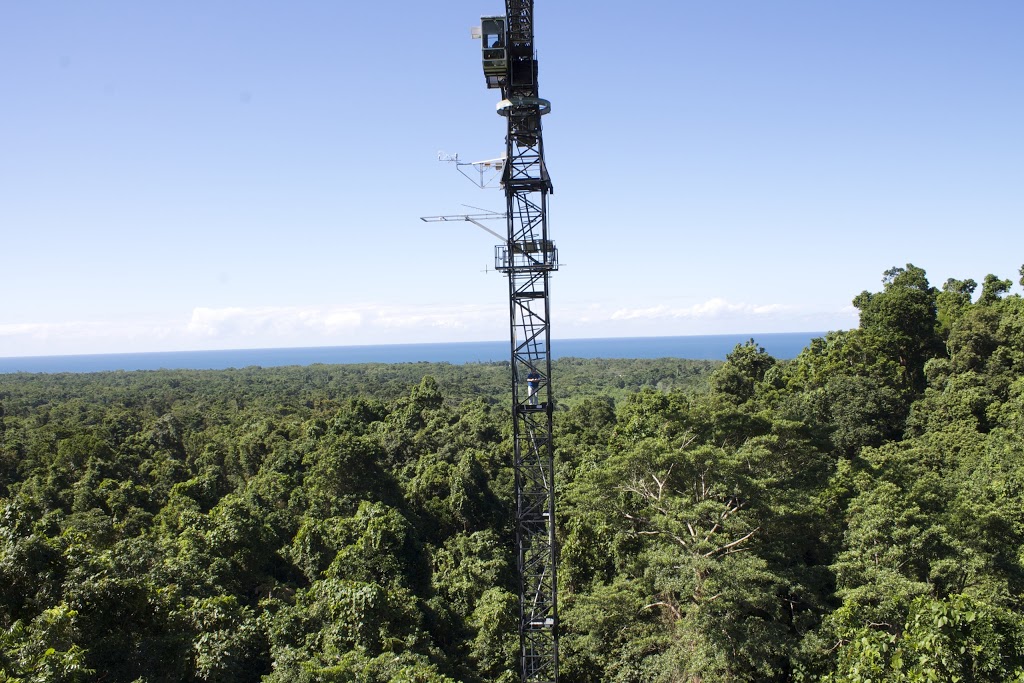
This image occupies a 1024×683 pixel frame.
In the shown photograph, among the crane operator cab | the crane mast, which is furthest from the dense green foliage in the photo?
the crane operator cab

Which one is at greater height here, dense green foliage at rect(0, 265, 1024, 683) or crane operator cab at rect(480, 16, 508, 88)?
crane operator cab at rect(480, 16, 508, 88)

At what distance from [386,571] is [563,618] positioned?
5.78 m

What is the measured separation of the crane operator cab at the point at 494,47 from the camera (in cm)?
1171

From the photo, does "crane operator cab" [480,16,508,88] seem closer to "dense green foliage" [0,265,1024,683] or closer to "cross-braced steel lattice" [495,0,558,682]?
"cross-braced steel lattice" [495,0,558,682]

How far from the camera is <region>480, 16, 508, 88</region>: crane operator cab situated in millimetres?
11711

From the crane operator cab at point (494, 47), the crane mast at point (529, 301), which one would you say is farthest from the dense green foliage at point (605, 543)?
the crane operator cab at point (494, 47)

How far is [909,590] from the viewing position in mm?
11938

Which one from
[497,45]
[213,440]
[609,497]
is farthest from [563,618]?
[213,440]

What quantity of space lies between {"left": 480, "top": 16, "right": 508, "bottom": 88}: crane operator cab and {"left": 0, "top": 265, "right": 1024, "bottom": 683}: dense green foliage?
9.29 m

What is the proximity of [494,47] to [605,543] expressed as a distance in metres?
12.5

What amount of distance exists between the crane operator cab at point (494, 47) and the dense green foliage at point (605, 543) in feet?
30.5

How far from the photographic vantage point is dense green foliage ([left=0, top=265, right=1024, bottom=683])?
11.4 m

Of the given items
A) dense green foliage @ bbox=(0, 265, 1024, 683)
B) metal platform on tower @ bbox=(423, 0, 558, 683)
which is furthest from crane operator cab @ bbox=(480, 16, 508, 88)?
dense green foliage @ bbox=(0, 265, 1024, 683)

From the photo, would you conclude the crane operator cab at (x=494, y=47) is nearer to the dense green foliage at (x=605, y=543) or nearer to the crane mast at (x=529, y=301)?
the crane mast at (x=529, y=301)
